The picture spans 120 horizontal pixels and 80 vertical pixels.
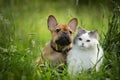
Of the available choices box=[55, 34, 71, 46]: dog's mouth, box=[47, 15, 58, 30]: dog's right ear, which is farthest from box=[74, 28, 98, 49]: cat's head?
box=[47, 15, 58, 30]: dog's right ear

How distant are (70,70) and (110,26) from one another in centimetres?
93

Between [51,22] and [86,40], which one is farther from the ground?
[51,22]

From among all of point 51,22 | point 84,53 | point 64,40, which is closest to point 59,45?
point 64,40

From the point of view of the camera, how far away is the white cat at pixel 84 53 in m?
6.81

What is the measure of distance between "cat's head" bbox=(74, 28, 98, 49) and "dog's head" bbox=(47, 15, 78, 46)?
0.77 ft

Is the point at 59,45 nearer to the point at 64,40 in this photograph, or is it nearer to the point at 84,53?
the point at 64,40

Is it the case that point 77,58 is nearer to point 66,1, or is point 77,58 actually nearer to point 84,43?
point 84,43

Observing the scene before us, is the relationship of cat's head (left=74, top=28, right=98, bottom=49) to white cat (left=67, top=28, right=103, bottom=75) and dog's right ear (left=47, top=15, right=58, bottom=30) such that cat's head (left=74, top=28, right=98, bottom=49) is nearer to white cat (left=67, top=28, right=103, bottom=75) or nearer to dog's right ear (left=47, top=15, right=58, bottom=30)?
white cat (left=67, top=28, right=103, bottom=75)

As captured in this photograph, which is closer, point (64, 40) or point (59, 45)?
point (64, 40)

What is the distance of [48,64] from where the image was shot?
22.4ft

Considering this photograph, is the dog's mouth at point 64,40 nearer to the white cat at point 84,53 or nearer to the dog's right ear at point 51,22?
the white cat at point 84,53

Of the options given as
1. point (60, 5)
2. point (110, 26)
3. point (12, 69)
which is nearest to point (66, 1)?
point (60, 5)

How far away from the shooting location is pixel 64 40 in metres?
7.12

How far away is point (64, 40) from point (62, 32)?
156 millimetres
